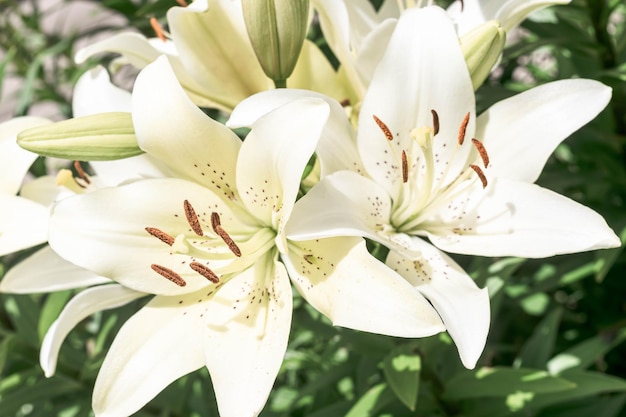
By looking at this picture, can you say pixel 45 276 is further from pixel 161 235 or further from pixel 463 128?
pixel 463 128

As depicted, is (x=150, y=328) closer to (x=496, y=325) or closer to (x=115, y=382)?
(x=115, y=382)

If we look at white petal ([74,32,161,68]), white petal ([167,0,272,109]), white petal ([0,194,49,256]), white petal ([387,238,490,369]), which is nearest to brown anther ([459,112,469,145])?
white petal ([387,238,490,369])

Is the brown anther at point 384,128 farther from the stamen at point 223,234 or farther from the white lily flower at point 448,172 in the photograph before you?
the stamen at point 223,234

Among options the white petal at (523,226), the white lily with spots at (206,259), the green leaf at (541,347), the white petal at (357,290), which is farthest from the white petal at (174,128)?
the green leaf at (541,347)

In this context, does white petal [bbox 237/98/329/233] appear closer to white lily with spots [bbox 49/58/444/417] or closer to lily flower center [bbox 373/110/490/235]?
white lily with spots [bbox 49/58/444/417]

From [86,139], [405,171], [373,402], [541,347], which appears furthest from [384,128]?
[541,347]
